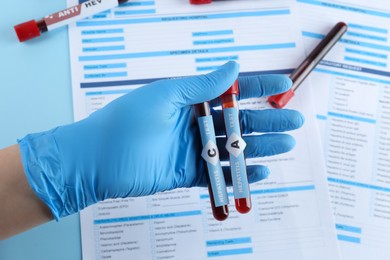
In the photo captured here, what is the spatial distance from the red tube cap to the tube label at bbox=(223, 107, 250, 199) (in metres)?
0.13

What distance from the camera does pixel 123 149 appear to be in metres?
0.54

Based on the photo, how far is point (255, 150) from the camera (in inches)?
24.5

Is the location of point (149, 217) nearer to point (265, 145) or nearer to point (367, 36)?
point (265, 145)

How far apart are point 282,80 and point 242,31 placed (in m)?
0.15

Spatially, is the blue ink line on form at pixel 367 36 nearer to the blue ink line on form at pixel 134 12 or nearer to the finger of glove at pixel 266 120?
the finger of glove at pixel 266 120

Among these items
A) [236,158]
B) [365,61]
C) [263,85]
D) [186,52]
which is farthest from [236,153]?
[365,61]

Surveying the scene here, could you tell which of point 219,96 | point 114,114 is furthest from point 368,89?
point 114,114

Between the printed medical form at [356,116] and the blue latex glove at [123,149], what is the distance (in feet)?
0.74

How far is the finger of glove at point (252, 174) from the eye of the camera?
0.61 m

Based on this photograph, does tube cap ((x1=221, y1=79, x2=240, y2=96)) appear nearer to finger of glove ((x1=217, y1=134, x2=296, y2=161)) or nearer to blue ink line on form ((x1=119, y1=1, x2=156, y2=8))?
finger of glove ((x1=217, y1=134, x2=296, y2=161))

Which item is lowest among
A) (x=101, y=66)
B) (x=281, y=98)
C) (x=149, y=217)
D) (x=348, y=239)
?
(x=348, y=239)

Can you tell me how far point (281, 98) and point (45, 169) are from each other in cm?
38

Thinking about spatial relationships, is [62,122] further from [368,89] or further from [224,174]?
[368,89]

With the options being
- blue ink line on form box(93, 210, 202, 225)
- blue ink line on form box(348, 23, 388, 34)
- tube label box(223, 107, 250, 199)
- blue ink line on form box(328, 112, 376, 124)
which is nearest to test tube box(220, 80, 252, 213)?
tube label box(223, 107, 250, 199)
